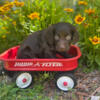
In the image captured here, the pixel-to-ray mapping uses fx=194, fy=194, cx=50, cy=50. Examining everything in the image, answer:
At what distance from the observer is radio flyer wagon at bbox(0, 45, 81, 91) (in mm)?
2477

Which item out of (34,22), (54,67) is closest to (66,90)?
(54,67)

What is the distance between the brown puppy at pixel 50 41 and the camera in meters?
2.53

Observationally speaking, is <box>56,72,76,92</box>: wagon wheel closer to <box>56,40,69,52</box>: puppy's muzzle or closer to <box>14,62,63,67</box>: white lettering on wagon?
<box>14,62,63,67</box>: white lettering on wagon

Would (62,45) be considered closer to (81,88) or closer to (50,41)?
(50,41)

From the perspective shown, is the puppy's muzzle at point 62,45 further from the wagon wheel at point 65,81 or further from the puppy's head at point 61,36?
the wagon wheel at point 65,81

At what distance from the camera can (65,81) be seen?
101 inches

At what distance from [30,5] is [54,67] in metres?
1.48

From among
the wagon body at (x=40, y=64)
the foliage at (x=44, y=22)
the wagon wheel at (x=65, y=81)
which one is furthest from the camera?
the foliage at (x=44, y=22)

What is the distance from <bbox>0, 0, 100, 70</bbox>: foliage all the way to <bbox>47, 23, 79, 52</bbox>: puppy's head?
15.2 inches

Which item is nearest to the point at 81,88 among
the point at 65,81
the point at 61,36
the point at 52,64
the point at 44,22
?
the point at 65,81

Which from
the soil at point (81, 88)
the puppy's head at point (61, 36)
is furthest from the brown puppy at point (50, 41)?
the soil at point (81, 88)

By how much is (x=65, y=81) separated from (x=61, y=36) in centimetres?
60

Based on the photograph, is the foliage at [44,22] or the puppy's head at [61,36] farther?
the foliage at [44,22]

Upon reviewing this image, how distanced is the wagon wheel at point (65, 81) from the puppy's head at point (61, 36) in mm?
337
